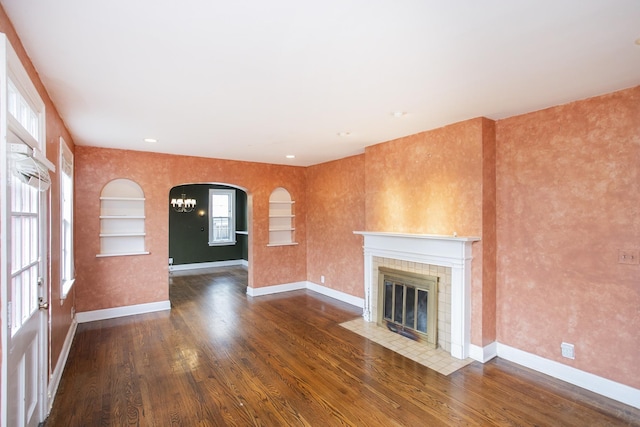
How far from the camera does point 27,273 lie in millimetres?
2049

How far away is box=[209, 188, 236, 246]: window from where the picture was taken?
9.34 m

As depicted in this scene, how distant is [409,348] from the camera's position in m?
3.69

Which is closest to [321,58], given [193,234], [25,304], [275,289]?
[25,304]

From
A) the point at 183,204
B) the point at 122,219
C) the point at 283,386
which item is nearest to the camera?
the point at 283,386

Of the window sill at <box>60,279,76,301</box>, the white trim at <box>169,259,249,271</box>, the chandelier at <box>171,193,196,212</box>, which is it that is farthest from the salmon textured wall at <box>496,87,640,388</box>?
the chandelier at <box>171,193,196,212</box>

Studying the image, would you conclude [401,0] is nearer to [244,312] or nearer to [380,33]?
[380,33]

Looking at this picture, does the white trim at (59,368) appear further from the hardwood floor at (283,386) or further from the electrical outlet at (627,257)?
the electrical outlet at (627,257)

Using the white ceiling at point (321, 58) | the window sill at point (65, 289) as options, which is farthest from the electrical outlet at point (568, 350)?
the window sill at point (65, 289)

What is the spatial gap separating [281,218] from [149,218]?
7.91 ft

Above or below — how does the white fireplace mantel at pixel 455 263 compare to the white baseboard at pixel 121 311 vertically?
above

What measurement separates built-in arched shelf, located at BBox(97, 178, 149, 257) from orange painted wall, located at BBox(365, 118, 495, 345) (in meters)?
3.73

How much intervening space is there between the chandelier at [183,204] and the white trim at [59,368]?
4.85 metres

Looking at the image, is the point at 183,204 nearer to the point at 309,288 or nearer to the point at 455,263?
the point at 309,288

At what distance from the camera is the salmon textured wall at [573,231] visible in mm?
2631
